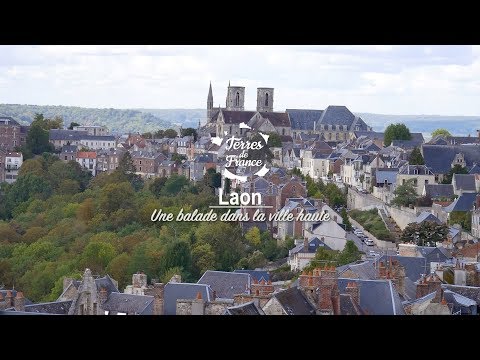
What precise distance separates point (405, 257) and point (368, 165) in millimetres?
4464

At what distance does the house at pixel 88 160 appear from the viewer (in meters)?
12.1

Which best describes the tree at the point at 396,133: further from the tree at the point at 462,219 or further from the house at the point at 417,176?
the tree at the point at 462,219

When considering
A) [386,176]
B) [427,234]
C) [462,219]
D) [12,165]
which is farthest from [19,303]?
[386,176]

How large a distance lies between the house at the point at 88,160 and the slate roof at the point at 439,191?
4098 millimetres

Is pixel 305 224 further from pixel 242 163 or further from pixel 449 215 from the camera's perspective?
pixel 449 215

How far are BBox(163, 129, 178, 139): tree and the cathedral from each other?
331 millimetres

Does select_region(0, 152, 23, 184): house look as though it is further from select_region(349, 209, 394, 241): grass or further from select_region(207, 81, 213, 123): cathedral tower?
select_region(349, 209, 394, 241): grass

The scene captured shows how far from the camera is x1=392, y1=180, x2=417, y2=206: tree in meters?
12.7

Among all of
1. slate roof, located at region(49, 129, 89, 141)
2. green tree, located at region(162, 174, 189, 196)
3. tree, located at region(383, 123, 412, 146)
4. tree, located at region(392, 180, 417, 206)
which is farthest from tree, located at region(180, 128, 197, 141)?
tree, located at region(392, 180, 417, 206)

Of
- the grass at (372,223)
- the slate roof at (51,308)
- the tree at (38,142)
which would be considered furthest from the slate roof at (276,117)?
the slate roof at (51,308)

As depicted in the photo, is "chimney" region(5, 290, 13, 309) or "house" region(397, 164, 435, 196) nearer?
"chimney" region(5, 290, 13, 309)
